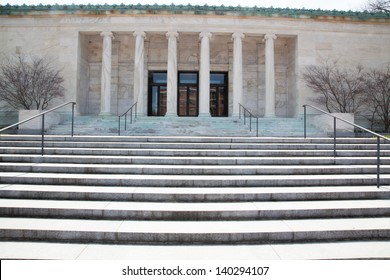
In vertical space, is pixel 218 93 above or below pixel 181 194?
above

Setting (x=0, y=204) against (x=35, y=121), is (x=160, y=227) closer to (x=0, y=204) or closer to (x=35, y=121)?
(x=0, y=204)

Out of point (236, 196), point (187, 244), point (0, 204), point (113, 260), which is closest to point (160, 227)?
point (187, 244)

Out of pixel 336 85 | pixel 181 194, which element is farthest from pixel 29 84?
pixel 336 85

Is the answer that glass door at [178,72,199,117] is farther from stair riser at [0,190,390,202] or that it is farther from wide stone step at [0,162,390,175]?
stair riser at [0,190,390,202]

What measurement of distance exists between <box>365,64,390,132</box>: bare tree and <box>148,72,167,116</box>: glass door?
15.3 metres

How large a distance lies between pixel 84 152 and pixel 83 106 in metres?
14.1

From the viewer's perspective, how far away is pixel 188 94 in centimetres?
2292

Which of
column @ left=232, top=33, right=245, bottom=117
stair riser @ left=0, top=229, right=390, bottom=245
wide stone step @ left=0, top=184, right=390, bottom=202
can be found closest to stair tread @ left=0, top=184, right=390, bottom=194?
wide stone step @ left=0, top=184, right=390, bottom=202

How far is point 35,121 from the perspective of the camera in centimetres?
1413

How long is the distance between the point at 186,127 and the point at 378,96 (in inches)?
532

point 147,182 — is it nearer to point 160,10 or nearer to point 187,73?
point 160,10

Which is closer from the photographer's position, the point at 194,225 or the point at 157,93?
Answer: the point at 194,225

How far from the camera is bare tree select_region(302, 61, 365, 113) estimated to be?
61.2 feet

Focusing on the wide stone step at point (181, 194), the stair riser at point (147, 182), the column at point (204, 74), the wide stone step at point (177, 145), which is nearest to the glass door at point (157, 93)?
the column at point (204, 74)
